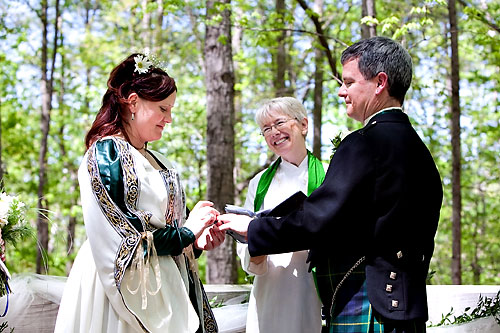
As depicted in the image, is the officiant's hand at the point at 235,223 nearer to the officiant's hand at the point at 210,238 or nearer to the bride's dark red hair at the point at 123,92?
the officiant's hand at the point at 210,238

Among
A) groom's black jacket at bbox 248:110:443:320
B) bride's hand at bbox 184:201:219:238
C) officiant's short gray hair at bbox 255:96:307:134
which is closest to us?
groom's black jacket at bbox 248:110:443:320

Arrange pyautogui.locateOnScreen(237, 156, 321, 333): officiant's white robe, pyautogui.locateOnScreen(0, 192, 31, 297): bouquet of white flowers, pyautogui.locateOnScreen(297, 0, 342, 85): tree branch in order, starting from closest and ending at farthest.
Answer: pyautogui.locateOnScreen(0, 192, 31, 297): bouquet of white flowers → pyautogui.locateOnScreen(237, 156, 321, 333): officiant's white robe → pyautogui.locateOnScreen(297, 0, 342, 85): tree branch

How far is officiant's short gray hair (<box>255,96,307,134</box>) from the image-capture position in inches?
134

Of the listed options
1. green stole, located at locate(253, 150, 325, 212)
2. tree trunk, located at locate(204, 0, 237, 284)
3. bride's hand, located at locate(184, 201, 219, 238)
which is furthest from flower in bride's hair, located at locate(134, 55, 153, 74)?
tree trunk, located at locate(204, 0, 237, 284)

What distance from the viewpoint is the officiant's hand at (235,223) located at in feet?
8.88

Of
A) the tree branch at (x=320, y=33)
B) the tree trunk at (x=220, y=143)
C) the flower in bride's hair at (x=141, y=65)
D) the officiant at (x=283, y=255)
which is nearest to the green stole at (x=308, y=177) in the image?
the officiant at (x=283, y=255)

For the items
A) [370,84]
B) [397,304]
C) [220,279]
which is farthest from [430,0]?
[397,304]

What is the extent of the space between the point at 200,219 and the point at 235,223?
0.18m

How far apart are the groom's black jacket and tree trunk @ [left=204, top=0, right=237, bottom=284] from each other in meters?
3.76

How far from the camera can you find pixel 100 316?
2.43 metres

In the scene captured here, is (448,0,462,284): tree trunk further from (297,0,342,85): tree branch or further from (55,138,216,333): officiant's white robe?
(55,138,216,333): officiant's white robe

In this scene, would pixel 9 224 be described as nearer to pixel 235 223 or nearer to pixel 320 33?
pixel 235 223

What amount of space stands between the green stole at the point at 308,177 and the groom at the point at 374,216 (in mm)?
871

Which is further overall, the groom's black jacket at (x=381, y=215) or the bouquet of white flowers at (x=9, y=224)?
the bouquet of white flowers at (x=9, y=224)
